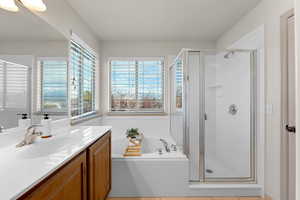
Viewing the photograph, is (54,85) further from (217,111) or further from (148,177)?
(217,111)

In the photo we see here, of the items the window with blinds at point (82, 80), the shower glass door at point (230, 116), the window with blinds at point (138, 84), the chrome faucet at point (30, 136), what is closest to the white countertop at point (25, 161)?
the chrome faucet at point (30, 136)

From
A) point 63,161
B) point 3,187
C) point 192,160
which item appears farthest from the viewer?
point 192,160

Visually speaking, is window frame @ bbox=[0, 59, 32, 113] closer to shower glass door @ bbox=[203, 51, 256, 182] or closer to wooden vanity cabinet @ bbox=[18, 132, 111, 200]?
wooden vanity cabinet @ bbox=[18, 132, 111, 200]

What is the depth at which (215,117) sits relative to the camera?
8.03 feet

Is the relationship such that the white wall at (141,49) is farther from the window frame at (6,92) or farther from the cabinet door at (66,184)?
the cabinet door at (66,184)

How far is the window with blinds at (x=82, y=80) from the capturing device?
249 centimetres

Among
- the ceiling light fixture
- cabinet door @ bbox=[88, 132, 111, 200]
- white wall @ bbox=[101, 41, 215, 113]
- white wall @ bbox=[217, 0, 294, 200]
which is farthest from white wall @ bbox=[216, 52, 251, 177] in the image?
the ceiling light fixture

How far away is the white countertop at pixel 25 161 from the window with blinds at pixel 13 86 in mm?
225

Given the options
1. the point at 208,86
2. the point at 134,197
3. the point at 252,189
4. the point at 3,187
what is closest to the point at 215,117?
the point at 208,86

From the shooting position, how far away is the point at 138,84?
12.6ft

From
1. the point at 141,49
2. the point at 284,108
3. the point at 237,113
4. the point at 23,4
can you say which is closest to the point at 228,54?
the point at 237,113

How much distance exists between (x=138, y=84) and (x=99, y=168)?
2.44m

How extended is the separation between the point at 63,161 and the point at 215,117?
2043mm

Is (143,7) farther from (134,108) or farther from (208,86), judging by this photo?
(134,108)
